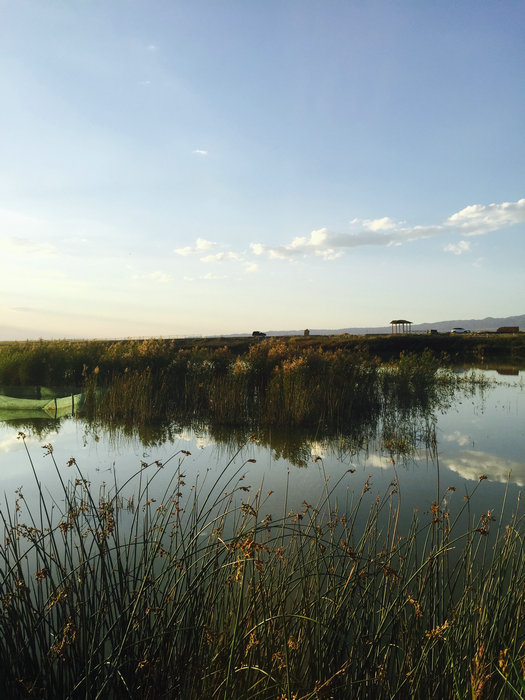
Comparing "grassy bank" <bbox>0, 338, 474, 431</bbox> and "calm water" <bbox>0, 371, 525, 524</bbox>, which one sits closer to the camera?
"calm water" <bbox>0, 371, 525, 524</bbox>

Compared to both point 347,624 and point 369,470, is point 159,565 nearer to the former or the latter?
point 347,624

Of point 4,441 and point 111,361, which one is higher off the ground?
point 111,361

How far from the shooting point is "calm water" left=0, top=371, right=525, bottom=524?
17.4ft

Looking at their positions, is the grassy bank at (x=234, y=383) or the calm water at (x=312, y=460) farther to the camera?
the grassy bank at (x=234, y=383)

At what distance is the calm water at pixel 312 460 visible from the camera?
530 centimetres

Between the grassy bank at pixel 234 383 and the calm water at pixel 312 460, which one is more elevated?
the grassy bank at pixel 234 383

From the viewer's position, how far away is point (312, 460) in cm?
675

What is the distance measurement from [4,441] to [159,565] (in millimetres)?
5851

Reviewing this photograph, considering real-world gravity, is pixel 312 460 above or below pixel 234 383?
below

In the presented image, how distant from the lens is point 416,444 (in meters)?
7.85

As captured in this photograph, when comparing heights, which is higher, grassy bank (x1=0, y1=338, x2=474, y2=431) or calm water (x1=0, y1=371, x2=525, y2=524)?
grassy bank (x1=0, y1=338, x2=474, y2=431)

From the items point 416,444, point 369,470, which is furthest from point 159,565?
point 416,444

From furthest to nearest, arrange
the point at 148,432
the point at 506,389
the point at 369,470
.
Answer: the point at 506,389, the point at 148,432, the point at 369,470

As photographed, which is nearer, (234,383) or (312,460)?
(312,460)
